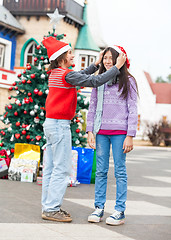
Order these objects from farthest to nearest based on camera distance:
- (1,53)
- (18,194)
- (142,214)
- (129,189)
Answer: (1,53)
(129,189)
(18,194)
(142,214)

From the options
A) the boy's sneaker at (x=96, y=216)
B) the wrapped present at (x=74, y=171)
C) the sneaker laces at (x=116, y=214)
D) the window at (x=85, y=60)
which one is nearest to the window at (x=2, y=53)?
the window at (x=85, y=60)

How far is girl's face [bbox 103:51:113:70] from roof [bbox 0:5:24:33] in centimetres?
1843

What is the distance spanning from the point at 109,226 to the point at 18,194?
1.99 m

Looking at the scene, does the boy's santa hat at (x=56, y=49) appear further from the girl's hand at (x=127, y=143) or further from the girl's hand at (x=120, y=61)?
the girl's hand at (x=127, y=143)

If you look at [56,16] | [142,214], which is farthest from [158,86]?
[142,214]

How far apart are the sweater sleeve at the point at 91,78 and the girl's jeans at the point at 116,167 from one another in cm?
63

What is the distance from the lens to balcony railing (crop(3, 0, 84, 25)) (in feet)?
78.0

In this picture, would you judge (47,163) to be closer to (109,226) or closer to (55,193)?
(55,193)

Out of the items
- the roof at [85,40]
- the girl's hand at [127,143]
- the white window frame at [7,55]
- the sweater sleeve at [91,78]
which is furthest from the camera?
the roof at [85,40]

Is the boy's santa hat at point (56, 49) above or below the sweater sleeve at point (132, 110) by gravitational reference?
above

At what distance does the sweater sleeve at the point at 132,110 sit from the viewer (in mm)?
4426

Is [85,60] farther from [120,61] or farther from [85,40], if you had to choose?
[120,61]

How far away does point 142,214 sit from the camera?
16.8ft

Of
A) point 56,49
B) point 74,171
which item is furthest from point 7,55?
point 56,49
